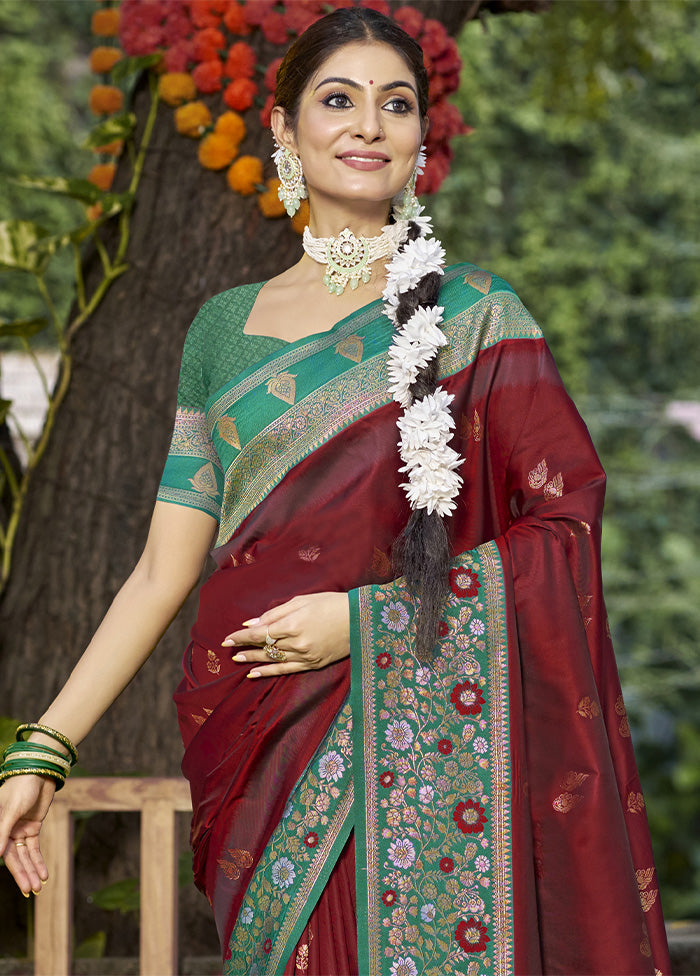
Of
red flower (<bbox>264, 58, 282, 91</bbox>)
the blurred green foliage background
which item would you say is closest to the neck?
red flower (<bbox>264, 58, 282, 91</bbox>)

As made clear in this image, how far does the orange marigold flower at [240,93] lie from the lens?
2.99 m

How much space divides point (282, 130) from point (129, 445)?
1.40 meters

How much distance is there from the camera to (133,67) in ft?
10.00

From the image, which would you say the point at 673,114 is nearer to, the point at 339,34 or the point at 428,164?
the point at 428,164

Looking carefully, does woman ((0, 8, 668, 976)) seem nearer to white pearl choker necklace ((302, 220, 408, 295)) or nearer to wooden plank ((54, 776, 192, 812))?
white pearl choker necklace ((302, 220, 408, 295))

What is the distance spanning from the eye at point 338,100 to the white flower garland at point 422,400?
0.78 feet

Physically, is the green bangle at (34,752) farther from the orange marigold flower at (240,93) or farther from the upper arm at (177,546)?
the orange marigold flower at (240,93)

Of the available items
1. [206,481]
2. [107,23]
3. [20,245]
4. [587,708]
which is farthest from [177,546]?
[107,23]

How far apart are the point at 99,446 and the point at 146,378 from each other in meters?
0.22

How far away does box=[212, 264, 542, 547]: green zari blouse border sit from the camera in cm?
173

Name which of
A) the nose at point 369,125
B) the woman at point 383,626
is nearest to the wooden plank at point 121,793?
the woman at point 383,626

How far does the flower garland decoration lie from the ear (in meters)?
1.04

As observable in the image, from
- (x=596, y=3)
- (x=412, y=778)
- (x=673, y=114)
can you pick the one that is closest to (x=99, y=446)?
(x=412, y=778)

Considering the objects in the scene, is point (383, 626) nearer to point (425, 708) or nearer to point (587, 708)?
point (425, 708)
